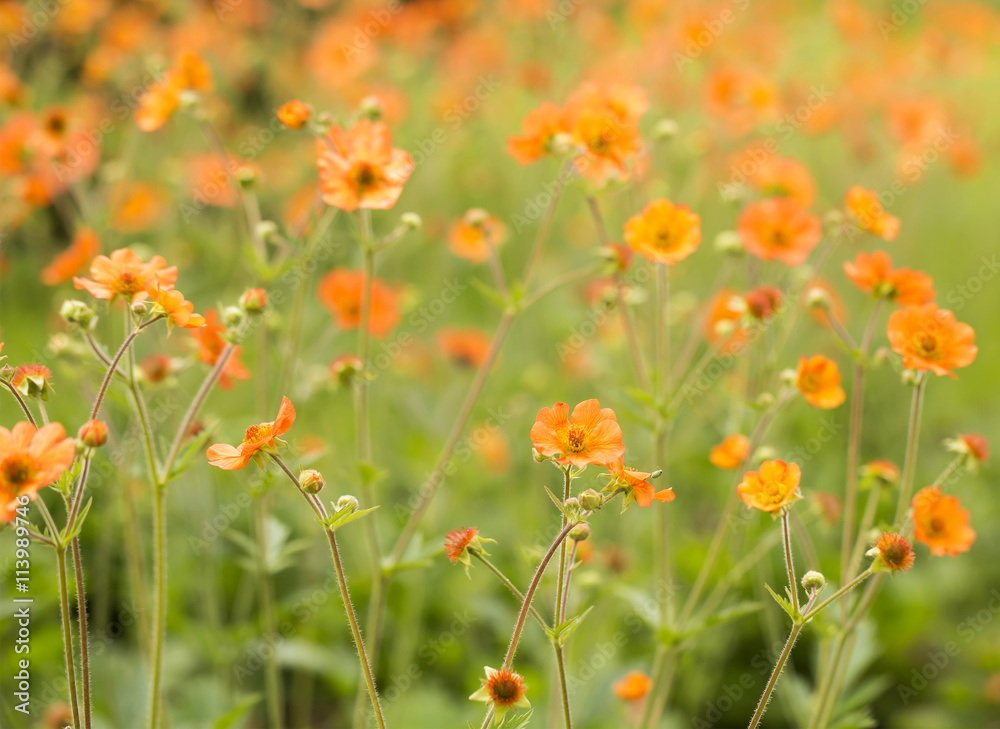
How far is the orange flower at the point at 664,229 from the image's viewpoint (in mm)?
2625

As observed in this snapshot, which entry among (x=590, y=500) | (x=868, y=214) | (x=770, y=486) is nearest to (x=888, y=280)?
(x=868, y=214)

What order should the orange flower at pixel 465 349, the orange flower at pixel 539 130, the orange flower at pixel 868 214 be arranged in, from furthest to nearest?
1. the orange flower at pixel 465 349
2. the orange flower at pixel 539 130
3. the orange flower at pixel 868 214

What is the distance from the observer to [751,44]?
6734 mm

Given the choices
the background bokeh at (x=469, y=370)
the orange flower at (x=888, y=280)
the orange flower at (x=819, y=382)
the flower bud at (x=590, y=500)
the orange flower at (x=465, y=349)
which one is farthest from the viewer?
the orange flower at (x=465, y=349)

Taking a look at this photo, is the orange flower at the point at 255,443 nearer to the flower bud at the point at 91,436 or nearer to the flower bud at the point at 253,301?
the flower bud at the point at 91,436

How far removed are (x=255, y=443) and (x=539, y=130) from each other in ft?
5.36

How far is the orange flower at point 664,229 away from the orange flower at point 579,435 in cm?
91

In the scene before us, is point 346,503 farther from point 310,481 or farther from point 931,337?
point 931,337

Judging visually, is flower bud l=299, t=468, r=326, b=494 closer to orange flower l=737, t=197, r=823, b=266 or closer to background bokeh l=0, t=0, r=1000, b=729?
background bokeh l=0, t=0, r=1000, b=729

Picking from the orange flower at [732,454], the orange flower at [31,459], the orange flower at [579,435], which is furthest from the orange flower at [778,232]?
the orange flower at [31,459]

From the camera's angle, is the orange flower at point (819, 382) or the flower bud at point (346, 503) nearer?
the flower bud at point (346, 503)

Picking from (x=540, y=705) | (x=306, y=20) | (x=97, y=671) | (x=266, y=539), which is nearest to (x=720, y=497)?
(x=540, y=705)

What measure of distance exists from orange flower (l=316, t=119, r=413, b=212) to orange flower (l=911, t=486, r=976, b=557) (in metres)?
1.69

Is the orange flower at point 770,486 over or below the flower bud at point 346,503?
below
